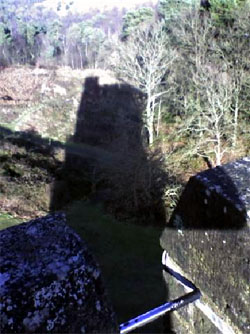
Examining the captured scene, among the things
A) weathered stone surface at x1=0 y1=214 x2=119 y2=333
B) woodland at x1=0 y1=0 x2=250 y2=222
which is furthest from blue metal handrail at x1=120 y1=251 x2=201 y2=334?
woodland at x1=0 y1=0 x2=250 y2=222

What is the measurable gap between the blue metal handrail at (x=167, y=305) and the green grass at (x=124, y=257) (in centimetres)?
738

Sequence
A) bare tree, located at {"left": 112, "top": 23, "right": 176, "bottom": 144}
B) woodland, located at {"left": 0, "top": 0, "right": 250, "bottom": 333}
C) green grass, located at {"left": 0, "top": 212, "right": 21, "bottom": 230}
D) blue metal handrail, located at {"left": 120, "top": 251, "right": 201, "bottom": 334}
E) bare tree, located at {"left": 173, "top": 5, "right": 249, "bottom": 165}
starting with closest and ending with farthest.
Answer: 1. blue metal handrail, located at {"left": 120, "top": 251, "right": 201, "bottom": 334}
2. woodland, located at {"left": 0, "top": 0, "right": 250, "bottom": 333}
3. green grass, located at {"left": 0, "top": 212, "right": 21, "bottom": 230}
4. bare tree, located at {"left": 173, "top": 5, "right": 249, "bottom": 165}
5. bare tree, located at {"left": 112, "top": 23, "right": 176, "bottom": 144}

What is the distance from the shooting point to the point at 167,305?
167 cm

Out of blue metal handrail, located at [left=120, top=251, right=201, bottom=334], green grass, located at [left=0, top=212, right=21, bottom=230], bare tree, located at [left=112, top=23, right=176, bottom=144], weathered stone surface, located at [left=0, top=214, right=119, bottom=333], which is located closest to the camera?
weathered stone surface, located at [left=0, top=214, right=119, bottom=333]

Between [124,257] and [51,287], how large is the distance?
1339 centimetres

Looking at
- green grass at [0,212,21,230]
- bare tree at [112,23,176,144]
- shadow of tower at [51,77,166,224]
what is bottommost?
green grass at [0,212,21,230]

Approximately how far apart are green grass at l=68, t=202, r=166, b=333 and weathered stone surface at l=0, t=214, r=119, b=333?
8.07 m

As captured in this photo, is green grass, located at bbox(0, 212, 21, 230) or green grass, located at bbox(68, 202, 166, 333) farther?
green grass, located at bbox(0, 212, 21, 230)

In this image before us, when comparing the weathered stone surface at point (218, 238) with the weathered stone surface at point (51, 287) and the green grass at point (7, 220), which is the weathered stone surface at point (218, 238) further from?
the green grass at point (7, 220)

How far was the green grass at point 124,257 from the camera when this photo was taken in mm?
11078

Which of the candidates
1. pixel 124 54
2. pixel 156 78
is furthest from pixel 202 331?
pixel 124 54

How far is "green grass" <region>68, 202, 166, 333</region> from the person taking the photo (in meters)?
11.1

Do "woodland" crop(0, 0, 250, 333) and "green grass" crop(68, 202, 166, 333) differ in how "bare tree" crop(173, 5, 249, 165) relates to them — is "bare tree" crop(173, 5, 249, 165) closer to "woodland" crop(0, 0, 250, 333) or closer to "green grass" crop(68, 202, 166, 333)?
"woodland" crop(0, 0, 250, 333)

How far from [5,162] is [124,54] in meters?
11.7
